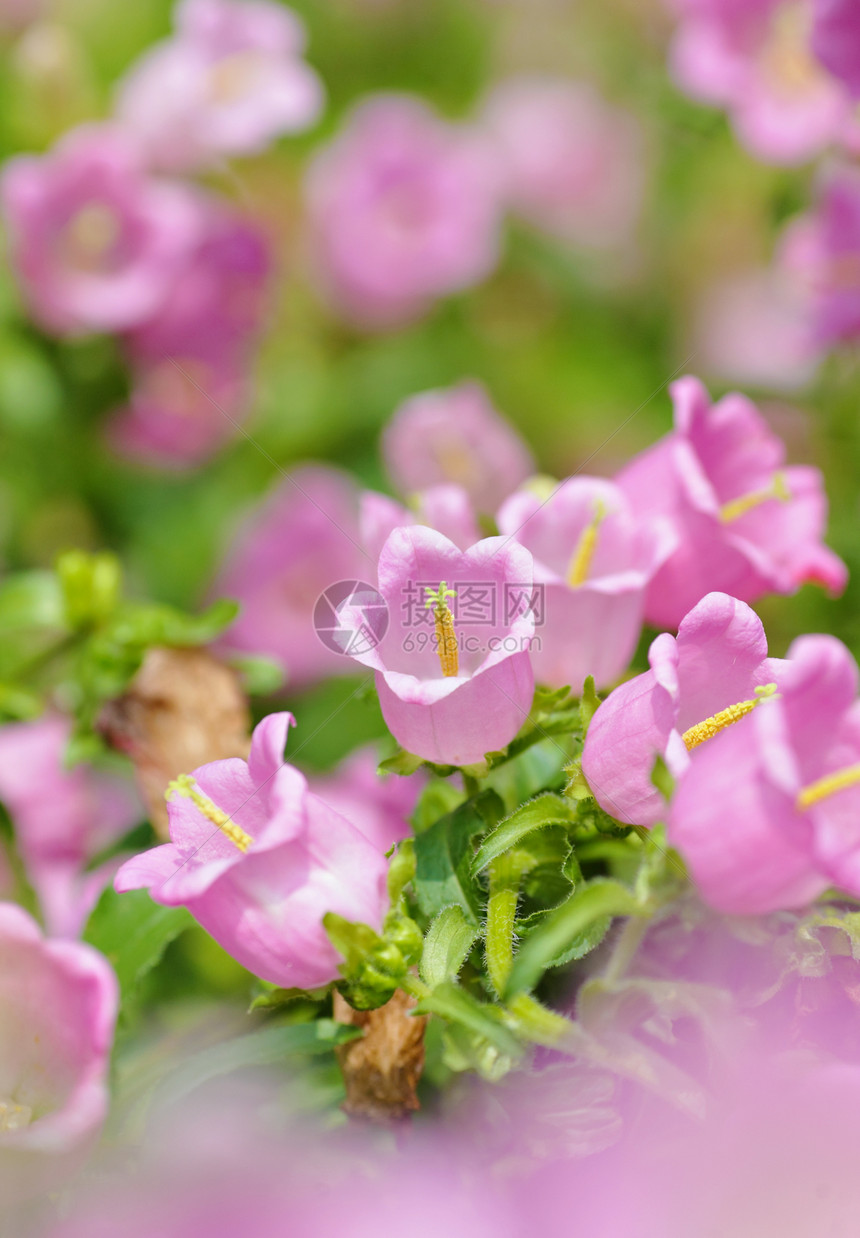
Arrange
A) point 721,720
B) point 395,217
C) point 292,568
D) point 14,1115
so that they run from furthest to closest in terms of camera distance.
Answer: point 395,217 → point 292,568 → point 14,1115 → point 721,720

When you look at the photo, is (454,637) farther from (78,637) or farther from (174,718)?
(78,637)

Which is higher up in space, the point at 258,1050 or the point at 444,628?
the point at 444,628

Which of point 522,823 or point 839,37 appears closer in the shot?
point 522,823

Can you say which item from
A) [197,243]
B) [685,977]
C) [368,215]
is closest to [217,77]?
[197,243]

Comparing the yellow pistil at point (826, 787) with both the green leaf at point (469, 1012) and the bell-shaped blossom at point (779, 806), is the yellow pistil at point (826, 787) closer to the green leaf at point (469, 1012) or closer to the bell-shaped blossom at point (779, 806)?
the bell-shaped blossom at point (779, 806)

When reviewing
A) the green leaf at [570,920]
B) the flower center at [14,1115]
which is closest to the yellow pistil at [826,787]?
the green leaf at [570,920]

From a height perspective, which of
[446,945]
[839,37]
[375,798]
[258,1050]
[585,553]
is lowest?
[375,798]

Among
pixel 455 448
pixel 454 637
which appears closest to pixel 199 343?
pixel 455 448

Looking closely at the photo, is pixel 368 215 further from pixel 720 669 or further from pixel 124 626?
pixel 720 669
